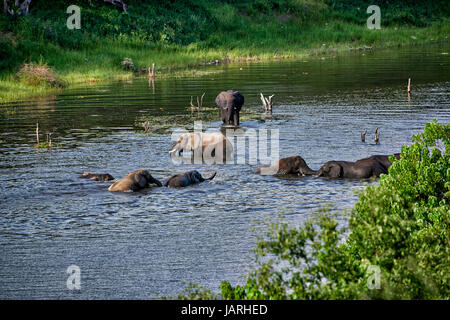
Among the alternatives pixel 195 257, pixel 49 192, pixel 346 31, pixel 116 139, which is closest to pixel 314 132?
pixel 116 139

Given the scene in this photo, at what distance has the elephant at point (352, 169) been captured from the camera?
51.0 ft

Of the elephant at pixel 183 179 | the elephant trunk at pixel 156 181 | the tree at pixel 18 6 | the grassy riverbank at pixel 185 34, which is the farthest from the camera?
the tree at pixel 18 6

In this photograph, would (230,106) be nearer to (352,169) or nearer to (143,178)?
(352,169)

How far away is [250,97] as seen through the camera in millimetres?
30984

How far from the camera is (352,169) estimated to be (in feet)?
51.9

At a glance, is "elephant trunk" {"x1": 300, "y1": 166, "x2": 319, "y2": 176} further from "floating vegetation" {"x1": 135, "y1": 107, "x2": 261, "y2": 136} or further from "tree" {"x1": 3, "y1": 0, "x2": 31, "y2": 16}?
→ "tree" {"x1": 3, "y1": 0, "x2": 31, "y2": 16}

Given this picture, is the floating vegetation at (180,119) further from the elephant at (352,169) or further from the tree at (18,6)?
the tree at (18,6)

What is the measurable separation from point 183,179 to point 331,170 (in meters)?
3.18

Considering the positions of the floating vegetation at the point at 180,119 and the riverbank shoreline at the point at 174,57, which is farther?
the riverbank shoreline at the point at 174,57

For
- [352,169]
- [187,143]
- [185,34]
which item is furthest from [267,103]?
[185,34]

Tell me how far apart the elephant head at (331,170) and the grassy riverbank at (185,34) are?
20.8m

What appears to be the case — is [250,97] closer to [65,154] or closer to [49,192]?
[65,154]

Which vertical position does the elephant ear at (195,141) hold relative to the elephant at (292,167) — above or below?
above

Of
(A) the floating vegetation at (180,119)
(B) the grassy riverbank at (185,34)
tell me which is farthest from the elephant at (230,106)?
(B) the grassy riverbank at (185,34)
